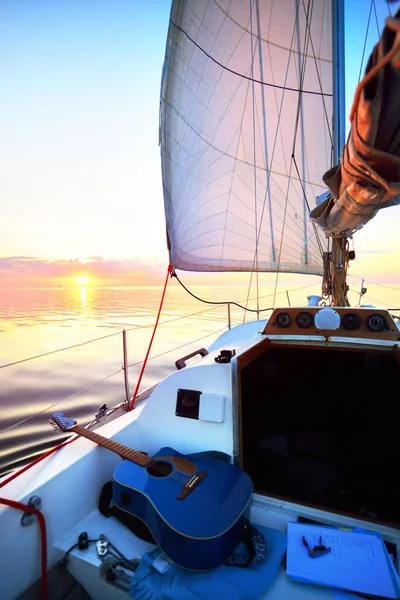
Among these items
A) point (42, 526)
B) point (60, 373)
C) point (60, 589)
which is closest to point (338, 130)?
point (42, 526)

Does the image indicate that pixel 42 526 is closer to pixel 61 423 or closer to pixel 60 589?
pixel 60 589

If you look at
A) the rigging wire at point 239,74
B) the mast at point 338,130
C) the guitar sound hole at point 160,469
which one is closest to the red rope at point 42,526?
the guitar sound hole at point 160,469

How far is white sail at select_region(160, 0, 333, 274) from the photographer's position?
471 centimetres

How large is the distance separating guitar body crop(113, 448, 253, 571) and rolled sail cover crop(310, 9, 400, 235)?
181cm

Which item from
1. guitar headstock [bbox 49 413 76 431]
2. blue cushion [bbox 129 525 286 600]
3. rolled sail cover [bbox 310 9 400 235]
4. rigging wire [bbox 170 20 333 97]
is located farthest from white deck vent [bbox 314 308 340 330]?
rigging wire [bbox 170 20 333 97]

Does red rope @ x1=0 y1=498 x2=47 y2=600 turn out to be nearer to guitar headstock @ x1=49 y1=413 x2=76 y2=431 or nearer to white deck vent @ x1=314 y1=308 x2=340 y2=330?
guitar headstock @ x1=49 y1=413 x2=76 y2=431

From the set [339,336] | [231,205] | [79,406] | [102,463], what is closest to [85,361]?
[79,406]

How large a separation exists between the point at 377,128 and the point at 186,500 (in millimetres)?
1981

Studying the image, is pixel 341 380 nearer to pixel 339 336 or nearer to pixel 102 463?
pixel 339 336

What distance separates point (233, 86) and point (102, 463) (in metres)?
5.71

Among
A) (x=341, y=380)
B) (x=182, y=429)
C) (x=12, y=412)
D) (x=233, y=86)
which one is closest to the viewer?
(x=182, y=429)

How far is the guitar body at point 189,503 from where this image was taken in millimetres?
1454

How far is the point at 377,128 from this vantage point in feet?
3.64

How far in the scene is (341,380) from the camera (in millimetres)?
3674
